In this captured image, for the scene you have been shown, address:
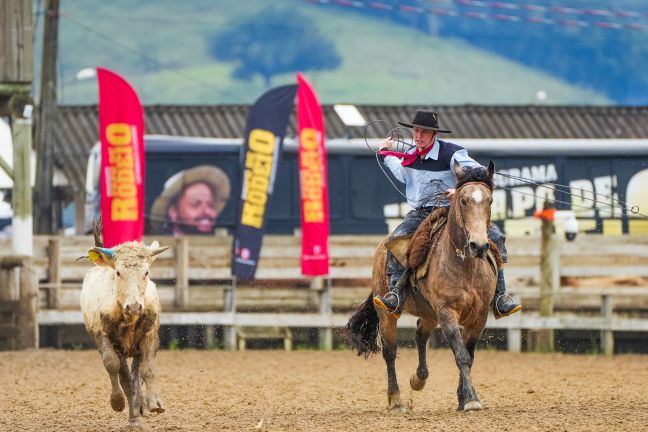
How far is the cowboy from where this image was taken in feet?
37.6

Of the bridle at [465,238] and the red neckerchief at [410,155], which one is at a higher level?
the red neckerchief at [410,155]

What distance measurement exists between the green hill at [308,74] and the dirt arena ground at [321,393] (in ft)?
292

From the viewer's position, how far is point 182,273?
19.7m

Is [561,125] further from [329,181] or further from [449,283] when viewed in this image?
[449,283]

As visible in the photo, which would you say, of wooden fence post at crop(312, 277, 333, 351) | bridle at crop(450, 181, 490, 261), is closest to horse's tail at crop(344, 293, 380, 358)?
bridle at crop(450, 181, 490, 261)

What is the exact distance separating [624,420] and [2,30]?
10990 millimetres

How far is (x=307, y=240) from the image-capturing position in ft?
64.2

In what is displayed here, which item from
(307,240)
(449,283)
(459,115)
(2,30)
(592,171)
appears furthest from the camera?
(459,115)

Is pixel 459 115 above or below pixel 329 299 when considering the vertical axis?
above

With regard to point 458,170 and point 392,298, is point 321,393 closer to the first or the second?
point 392,298

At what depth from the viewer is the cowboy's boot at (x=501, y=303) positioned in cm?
1108

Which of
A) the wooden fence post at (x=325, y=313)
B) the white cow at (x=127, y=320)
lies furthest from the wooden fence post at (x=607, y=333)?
the white cow at (x=127, y=320)

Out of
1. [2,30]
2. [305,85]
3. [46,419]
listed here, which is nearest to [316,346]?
[305,85]

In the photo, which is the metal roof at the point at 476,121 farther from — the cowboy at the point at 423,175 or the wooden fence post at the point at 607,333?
the cowboy at the point at 423,175
